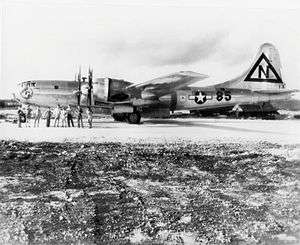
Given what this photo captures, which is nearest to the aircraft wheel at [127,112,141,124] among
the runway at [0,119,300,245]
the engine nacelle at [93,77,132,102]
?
the engine nacelle at [93,77,132,102]

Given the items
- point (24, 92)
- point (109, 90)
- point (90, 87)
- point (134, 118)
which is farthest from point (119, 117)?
point (24, 92)

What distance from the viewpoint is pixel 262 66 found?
67.7ft

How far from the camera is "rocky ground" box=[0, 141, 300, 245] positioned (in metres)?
4.17

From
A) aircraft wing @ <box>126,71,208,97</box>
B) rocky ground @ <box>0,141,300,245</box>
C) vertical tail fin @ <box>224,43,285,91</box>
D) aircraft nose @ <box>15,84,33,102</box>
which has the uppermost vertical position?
vertical tail fin @ <box>224,43,285,91</box>

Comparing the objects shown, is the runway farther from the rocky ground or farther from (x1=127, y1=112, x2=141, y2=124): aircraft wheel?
(x1=127, y1=112, x2=141, y2=124): aircraft wheel

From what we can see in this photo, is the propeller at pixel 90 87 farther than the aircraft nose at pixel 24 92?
No

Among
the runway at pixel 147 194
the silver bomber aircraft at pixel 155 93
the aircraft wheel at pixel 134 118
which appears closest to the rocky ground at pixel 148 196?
the runway at pixel 147 194

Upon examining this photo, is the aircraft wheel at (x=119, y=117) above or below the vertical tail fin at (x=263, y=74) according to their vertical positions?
below

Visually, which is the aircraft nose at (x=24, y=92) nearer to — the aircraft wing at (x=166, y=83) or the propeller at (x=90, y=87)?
the propeller at (x=90, y=87)

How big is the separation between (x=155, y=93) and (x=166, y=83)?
1428 mm

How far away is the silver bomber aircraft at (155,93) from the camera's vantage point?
17.0 metres

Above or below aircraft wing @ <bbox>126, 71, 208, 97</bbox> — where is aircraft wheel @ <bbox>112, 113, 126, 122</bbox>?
below

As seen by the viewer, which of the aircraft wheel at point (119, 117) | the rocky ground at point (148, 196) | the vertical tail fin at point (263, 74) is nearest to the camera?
the rocky ground at point (148, 196)

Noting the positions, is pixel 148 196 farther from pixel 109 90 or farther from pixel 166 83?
pixel 109 90
